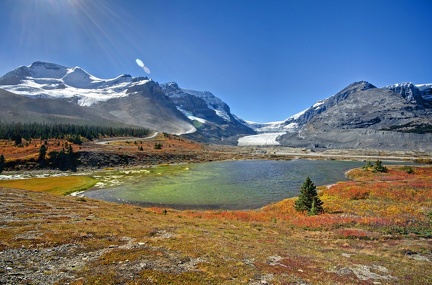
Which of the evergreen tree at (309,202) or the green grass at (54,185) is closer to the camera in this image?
the evergreen tree at (309,202)

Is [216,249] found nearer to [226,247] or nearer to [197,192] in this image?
[226,247]

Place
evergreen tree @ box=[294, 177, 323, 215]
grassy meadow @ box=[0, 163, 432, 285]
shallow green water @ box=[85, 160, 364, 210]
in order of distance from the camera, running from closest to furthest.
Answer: grassy meadow @ box=[0, 163, 432, 285] < evergreen tree @ box=[294, 177, 323, 215] < shallow green water @ box=[85, 160, 364, 210]

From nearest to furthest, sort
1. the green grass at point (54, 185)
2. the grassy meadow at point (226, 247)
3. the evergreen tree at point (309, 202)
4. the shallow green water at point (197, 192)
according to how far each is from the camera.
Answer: the grassy meadow at point (226, 247), the evergreen tree at point (309, 202), the shallow green water at point (197, 192), the green grass at point (54, 185)

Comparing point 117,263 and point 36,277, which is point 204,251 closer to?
point 117,263

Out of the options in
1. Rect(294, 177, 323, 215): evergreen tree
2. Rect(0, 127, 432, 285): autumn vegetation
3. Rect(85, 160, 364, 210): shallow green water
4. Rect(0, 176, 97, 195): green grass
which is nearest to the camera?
Rect(0, 127, 432, 285): autumn vegetation

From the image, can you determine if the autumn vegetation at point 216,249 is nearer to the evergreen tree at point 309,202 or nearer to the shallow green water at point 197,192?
the evergreen tree at point 309,202

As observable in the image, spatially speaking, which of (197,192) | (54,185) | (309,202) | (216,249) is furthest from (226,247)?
(54,185)

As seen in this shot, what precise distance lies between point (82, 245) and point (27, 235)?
14.4 ft

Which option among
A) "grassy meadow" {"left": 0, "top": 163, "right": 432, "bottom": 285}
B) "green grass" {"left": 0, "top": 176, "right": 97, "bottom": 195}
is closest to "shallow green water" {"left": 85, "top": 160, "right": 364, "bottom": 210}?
"green grass" {"left": 0, "top": 176, "right": 97, "bottom": 195}

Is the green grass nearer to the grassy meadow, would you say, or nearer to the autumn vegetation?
the autumn vegetation

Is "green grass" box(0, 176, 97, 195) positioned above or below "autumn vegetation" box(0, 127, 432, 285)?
below

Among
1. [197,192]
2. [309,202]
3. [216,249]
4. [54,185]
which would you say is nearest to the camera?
[216,249]

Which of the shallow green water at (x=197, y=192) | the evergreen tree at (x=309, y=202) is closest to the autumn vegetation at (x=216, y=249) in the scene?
the evergreen tree at (x=309, y=202)

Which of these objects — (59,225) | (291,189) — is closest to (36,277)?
(59,225)
